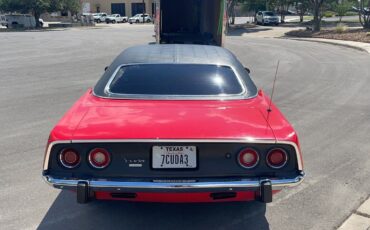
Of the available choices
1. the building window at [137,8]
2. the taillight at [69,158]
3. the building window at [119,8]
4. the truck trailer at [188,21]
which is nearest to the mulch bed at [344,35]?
the truck trailer at [188,21]

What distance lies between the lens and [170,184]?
3.38 metres

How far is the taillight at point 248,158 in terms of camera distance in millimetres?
3465

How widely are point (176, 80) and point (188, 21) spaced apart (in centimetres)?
1193

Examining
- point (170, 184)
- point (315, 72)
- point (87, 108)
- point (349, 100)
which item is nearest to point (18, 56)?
point (315, 72)

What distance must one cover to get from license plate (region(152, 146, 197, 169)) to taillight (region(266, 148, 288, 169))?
651 mm

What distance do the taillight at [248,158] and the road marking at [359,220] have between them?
3.80ft

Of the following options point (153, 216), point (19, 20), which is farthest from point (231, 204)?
point (19, 20)

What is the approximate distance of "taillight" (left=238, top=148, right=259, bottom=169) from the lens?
3465mm

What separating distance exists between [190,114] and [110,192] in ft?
3.33

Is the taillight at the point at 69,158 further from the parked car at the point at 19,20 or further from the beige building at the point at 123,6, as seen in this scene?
the beige building at the point at 123,6

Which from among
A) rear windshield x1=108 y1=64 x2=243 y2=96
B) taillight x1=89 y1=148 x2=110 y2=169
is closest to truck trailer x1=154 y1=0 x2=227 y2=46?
rear windshield x1=108 y1=64 x2=243 y2=96

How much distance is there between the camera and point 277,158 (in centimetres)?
353

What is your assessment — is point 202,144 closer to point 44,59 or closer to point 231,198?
point 231,198

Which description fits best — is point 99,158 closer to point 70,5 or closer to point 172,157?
point 172,157
